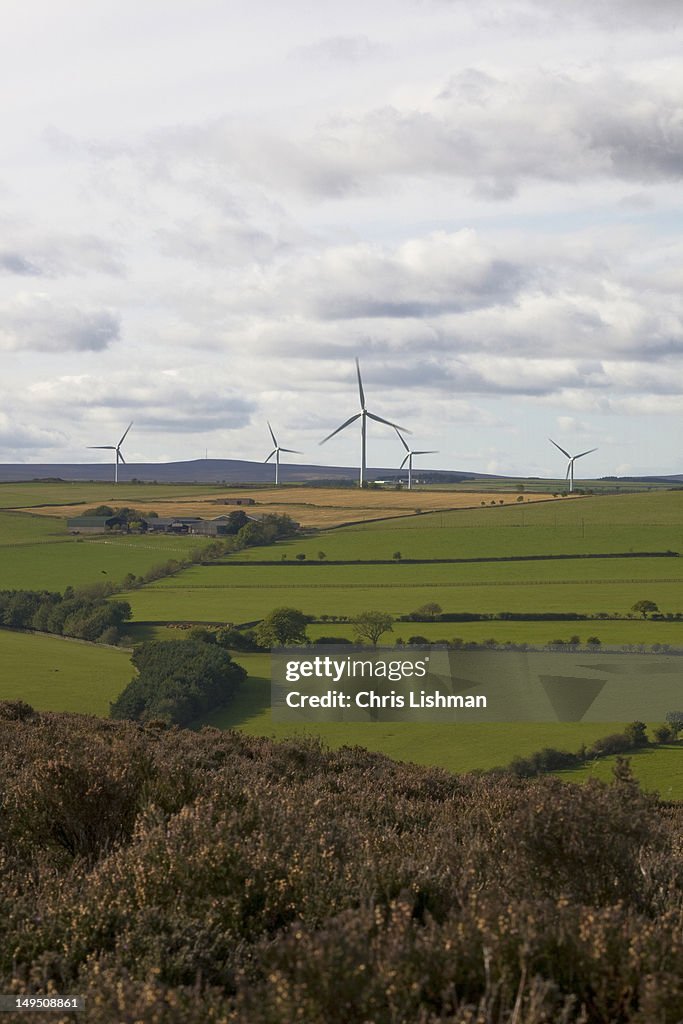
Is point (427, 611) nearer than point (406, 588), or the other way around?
point (427, 611)

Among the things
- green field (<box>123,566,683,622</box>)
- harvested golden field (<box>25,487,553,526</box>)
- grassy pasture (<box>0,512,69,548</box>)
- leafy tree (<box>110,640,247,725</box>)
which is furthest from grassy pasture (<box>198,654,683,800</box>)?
harvested golden field (<box>25,487,553,526</box>)

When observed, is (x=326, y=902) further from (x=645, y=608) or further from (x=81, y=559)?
(x=81, y=559)

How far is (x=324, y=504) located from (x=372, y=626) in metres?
81.2

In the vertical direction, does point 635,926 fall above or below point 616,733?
above

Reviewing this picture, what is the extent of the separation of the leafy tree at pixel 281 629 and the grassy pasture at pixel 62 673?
10.7 m

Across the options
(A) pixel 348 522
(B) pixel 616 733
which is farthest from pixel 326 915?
(A) pixel 348 522

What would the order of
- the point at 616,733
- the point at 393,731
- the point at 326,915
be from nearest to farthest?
the point at 326,915, the point at 616,733, the point at 393,731

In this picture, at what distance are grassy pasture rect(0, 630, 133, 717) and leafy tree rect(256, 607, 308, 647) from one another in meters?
10.7

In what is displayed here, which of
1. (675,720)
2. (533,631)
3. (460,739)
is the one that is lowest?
(460,739)

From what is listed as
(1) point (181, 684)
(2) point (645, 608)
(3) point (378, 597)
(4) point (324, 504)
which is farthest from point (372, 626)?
(4) point (324, 504)

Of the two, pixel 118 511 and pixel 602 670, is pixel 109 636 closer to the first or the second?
pixel 602 670

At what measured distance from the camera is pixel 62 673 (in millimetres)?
70250

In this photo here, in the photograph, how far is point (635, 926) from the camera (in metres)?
6.50

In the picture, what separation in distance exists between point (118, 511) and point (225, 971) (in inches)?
5727
